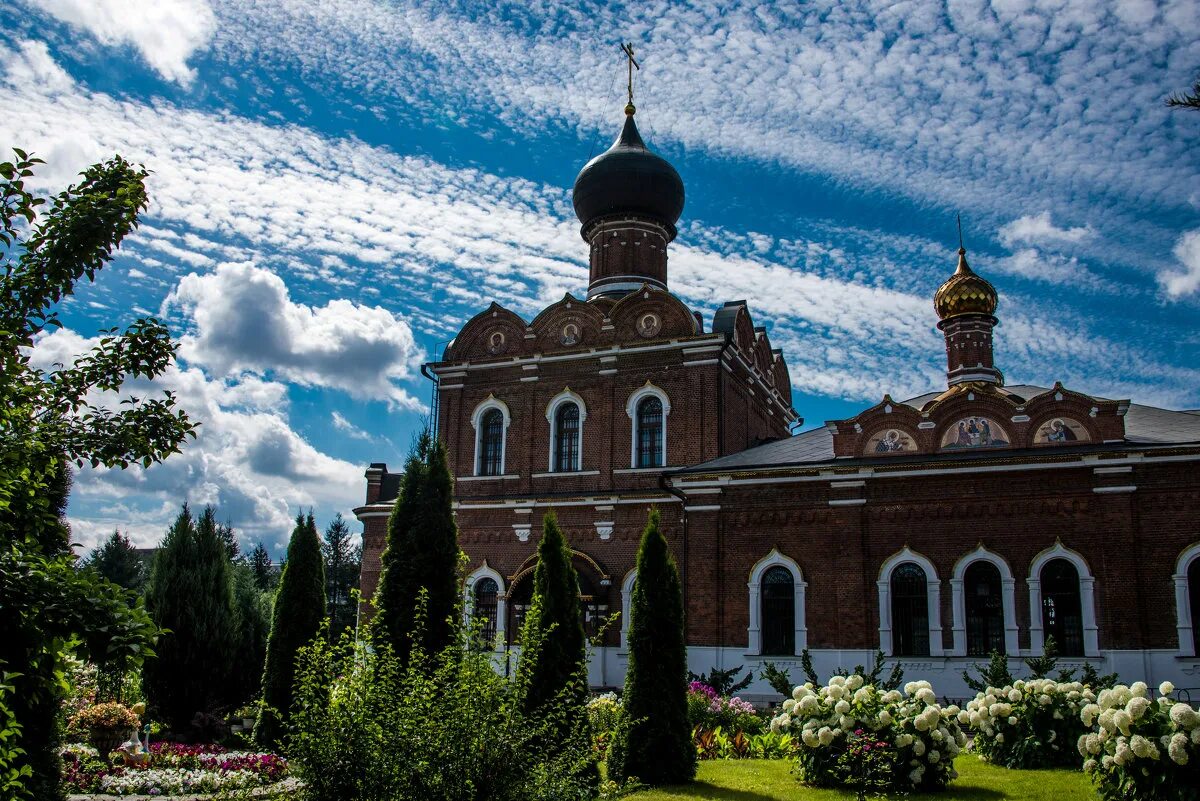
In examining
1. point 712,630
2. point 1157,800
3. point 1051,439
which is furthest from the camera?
point 712,630

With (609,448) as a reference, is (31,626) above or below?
below

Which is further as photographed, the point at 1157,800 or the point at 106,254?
the point at 1157,800

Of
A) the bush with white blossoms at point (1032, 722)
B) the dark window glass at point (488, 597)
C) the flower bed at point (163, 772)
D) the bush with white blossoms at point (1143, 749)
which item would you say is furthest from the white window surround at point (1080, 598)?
the flower bed at point (163, 772)

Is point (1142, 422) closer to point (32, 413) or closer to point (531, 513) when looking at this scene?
point (531, 513)

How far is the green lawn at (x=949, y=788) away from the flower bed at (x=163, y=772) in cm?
474

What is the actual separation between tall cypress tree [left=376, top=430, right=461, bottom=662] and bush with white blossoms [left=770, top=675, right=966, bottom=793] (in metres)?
4.66

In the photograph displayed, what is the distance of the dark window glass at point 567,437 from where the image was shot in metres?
23.8

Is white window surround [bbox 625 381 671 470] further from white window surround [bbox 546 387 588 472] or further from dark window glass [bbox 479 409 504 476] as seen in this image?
dark window glass [bbox 479 409 504 476]

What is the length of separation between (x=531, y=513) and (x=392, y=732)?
16843 mm

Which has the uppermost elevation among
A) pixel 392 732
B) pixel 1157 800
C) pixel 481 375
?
pixel 481 375

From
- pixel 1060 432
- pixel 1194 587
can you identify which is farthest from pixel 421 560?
pixel 1194 587

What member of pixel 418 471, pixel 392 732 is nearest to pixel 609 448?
pixel 418 471

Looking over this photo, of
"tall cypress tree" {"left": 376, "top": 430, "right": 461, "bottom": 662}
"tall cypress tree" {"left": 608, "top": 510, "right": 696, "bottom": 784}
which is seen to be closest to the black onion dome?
"tall cypress tree" {"left": 376, "top": 430, "right": 461, "bottom": 662}

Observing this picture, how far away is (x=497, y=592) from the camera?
23.0m
